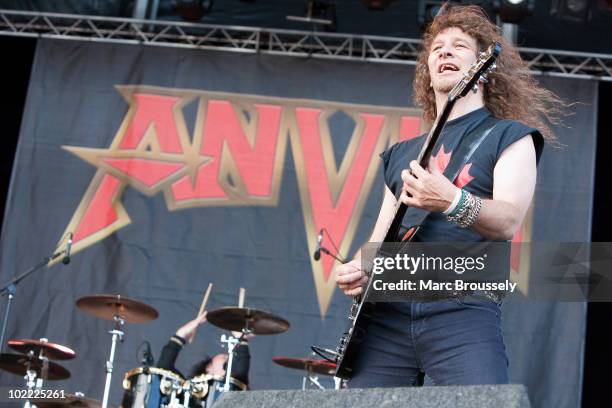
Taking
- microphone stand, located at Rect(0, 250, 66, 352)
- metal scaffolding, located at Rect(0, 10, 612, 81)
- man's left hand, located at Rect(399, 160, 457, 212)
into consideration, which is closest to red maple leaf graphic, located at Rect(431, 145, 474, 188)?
man's left hand, located at Rect(399, 160, 457, 212)

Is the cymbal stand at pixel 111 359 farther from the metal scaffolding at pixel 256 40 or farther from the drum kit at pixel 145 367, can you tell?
the metal scaffolding at pixel 256 40

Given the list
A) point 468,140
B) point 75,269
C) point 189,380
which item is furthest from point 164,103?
point 468,140

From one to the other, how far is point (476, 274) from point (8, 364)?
198 inches

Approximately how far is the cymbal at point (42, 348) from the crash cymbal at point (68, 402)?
44 centimetres

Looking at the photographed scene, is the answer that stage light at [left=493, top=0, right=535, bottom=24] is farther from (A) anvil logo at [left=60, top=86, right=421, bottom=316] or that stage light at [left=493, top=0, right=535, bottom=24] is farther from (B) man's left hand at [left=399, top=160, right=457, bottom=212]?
(B) man's left hand at [left=399, top=160, right=457, bottom=212]

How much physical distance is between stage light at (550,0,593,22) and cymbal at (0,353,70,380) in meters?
4.59

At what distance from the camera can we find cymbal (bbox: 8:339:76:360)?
663 cm

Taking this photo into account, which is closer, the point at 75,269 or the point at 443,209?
the point at 443,209

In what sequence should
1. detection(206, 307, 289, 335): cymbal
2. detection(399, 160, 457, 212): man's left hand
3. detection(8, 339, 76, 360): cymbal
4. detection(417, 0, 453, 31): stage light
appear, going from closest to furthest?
detection(399, 160, 457, 212): man's left hand, detection(8, 339, 76, 360): cymbal, detection(206, 307, 289, 335): cymbal, detection(417, 0, 453, 31): stage light

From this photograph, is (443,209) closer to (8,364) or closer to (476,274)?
(476,274)

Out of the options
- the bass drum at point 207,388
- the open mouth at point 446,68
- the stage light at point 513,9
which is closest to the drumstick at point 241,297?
the bass drum at point 207,388

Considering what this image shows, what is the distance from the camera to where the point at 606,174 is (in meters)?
8.30

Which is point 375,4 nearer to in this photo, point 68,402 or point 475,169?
point 68,402

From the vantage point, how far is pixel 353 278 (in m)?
2.70
